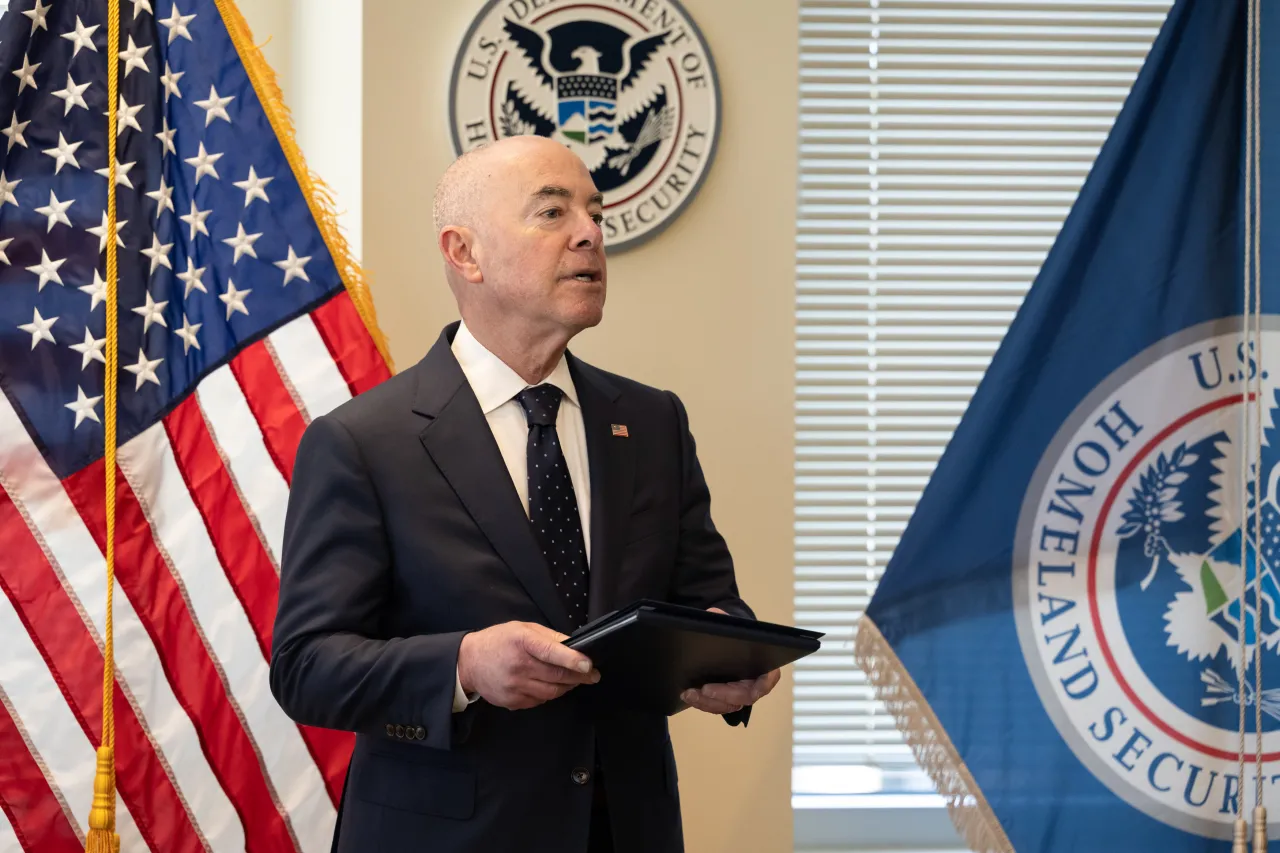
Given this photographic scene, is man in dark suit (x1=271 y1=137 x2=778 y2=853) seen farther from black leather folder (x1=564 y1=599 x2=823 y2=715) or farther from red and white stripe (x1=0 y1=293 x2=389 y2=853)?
red and white stripe (x1=0 y1=293 x2=389 y2=853)

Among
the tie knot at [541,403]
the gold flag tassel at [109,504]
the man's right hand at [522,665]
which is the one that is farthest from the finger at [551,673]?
the gold flag tassel at [109,504]

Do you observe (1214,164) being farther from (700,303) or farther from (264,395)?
(264,395)

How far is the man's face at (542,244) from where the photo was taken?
5.34ft

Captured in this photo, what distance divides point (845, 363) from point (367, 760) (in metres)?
1.69

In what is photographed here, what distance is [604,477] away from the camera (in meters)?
1.64

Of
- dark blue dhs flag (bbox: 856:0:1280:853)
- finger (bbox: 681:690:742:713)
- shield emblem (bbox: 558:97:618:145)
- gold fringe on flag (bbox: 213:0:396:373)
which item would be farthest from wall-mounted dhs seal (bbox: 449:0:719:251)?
finger (bbox: 681:690:742:713)

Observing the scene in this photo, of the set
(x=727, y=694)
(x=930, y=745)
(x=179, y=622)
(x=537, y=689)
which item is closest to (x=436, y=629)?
(x=537, y=689)

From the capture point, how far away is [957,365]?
2961 mm

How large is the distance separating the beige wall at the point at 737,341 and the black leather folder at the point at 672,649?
40.1 inches

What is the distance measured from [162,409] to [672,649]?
4.00 ft

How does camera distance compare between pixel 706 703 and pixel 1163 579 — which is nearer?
pixel 706 703

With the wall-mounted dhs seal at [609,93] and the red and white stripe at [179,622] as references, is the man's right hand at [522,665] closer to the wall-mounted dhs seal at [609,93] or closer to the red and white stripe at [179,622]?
the red and white stripe at [179,622]

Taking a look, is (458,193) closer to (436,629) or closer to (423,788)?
(436,629)

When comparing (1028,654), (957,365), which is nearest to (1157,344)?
(1028,654)
